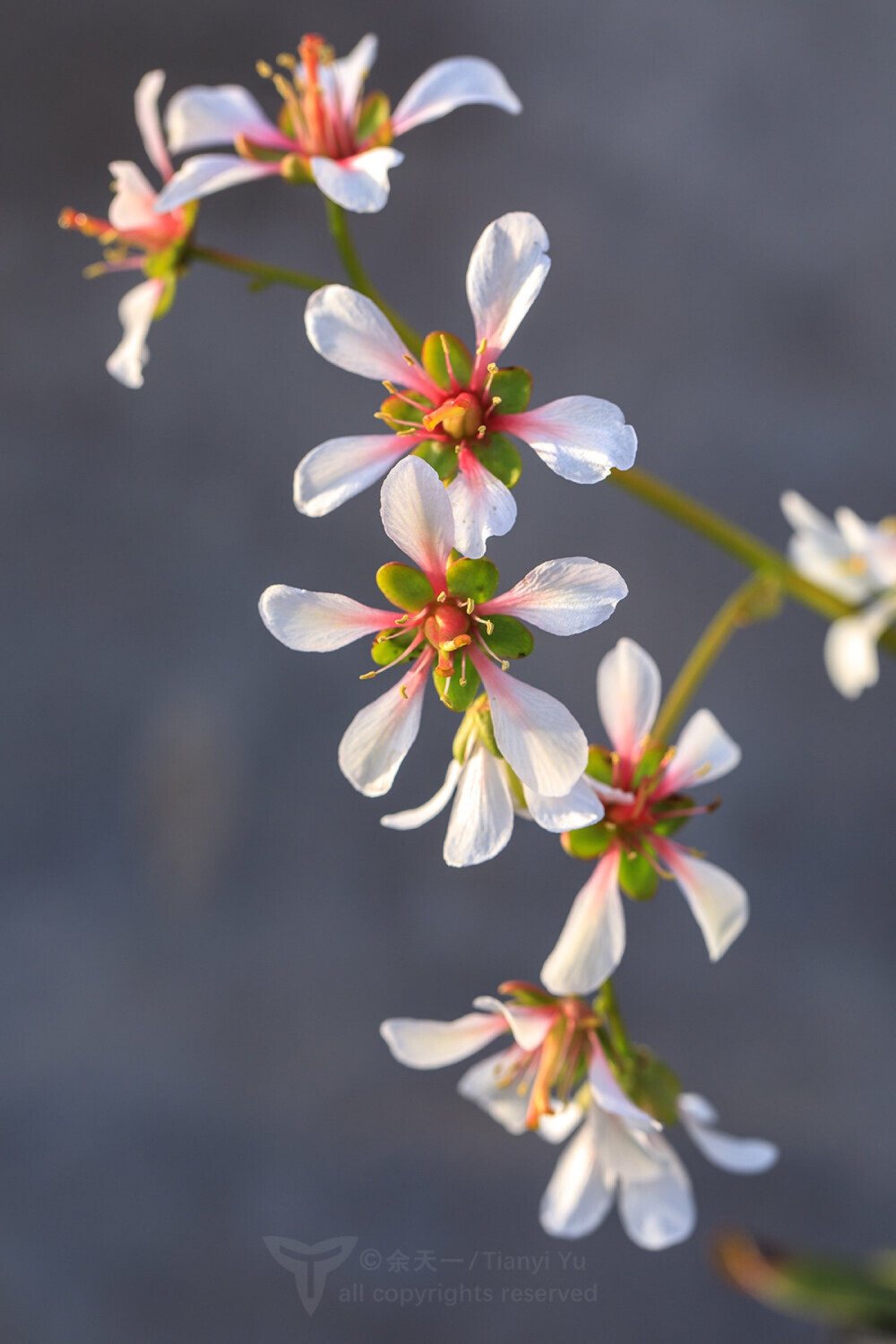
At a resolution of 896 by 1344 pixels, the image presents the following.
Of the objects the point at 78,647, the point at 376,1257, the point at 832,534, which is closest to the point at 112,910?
the point at 78,647

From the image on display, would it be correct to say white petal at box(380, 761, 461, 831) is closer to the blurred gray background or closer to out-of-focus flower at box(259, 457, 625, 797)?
out-of-focus flower at box(259, 457, 625, 797)

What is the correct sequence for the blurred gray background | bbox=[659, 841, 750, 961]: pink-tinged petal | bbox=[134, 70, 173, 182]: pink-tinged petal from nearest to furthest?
bbox=[659, 841, 750, 961]: pink-tinged petal
bbox=[134, 70, 173, 182]: pink-tinged petal
the blurred gray background

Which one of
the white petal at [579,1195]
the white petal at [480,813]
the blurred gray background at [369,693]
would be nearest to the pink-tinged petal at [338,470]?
the white petal at [480,813]

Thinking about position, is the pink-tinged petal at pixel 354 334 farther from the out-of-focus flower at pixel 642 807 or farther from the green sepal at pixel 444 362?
the out-of-focus flower at pixel 642 807

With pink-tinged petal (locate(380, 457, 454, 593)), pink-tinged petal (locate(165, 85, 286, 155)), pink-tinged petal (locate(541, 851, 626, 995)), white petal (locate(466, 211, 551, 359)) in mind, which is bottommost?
pink-tinged petal (locate(541, 851, 626, 995))

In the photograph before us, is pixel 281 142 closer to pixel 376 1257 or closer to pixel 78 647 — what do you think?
pixel 78 647

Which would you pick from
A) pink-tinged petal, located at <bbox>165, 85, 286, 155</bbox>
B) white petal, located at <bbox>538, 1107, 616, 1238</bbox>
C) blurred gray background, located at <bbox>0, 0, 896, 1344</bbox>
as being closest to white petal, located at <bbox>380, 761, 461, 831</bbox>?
white petal, located at <bbox>538, 1107, 616, 1238</bbox>
